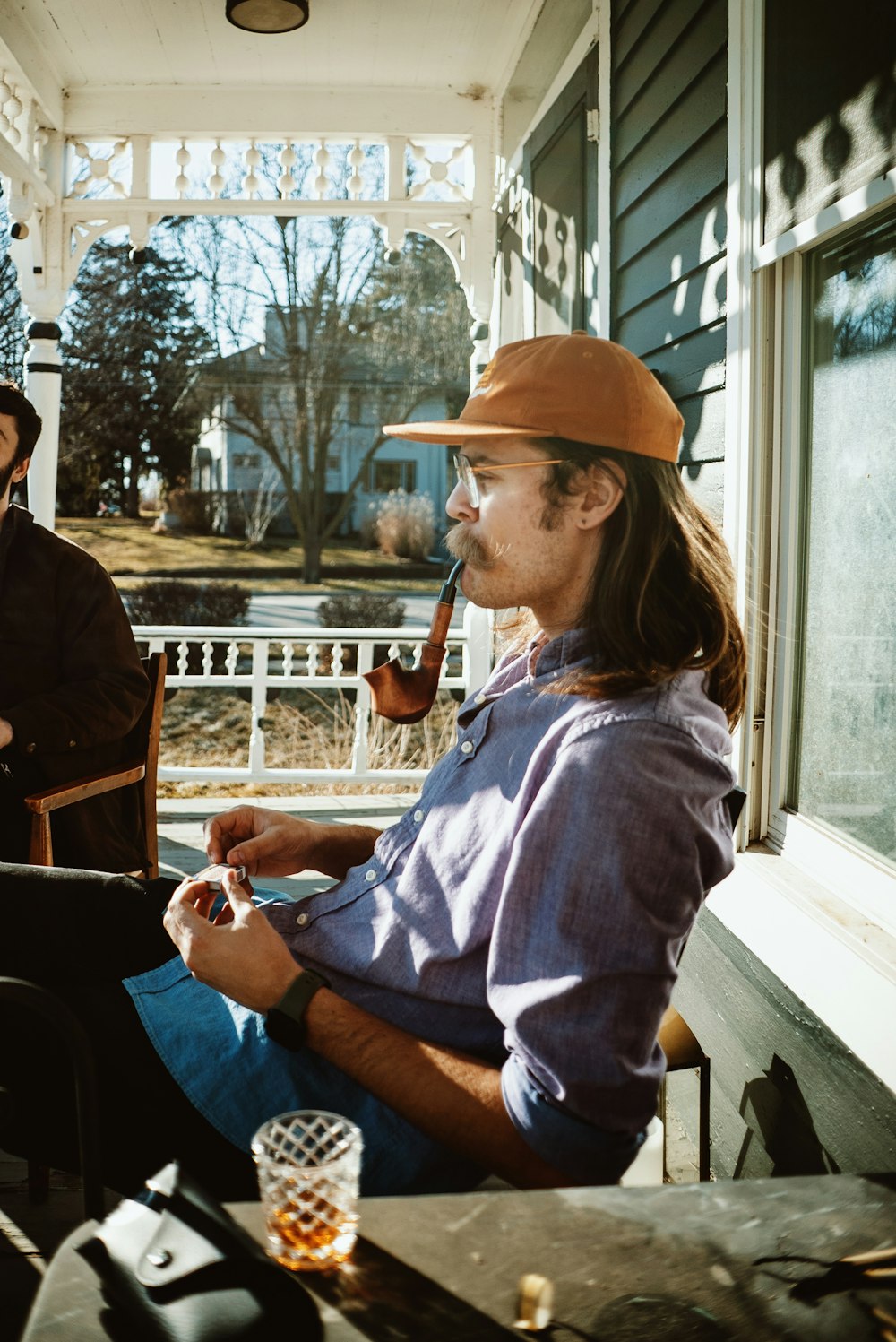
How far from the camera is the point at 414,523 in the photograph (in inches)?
589

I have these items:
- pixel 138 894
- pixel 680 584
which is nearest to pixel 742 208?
pixel 680 584

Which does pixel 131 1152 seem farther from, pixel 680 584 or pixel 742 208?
pixel 742 208

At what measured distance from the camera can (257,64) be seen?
4504 millimetres

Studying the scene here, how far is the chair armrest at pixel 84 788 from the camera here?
7.61 feet

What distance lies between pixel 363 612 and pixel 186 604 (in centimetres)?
208

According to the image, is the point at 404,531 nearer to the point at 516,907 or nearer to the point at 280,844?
the point at 280,844

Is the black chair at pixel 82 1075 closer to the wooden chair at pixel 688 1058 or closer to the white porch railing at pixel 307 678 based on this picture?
the wooden chair at pixel 688 1058

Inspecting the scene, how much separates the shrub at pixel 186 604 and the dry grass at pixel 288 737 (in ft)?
2.74

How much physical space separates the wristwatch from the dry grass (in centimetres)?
527

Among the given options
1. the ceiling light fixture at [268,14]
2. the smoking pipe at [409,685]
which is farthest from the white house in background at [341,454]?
the smoking pipe at [409,685]

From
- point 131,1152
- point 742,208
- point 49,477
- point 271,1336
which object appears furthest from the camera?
point 49,477

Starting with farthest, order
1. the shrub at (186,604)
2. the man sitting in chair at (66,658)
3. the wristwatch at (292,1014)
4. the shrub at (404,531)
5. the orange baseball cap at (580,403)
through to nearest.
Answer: the shrub at (404,531) → the shrub at (186,604) → the man sitting in chair at (66,658) → the orange baseball cap at (580,403) → the wristwatch at (292,1014)

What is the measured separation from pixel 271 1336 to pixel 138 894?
93 centimetres

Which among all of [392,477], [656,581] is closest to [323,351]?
[392,477]
